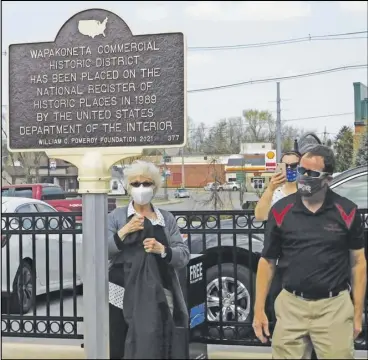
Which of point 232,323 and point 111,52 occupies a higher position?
point 111,52

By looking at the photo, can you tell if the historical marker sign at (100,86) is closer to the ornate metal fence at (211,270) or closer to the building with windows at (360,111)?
the ornate metal fence at (211,270)

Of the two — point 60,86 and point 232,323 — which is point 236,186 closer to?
point 232,323

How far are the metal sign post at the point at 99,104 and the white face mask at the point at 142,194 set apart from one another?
18 cm

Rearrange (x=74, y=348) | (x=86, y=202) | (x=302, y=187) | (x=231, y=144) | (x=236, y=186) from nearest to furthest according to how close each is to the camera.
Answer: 1. (x=302, y=187)
2. (x=86, y=202)
3. (x=74, y=348)
4. (x=236, y=186)
5. (x=231, y=144)

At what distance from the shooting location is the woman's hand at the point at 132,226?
14.1 ft

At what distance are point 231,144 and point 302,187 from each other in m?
22.8

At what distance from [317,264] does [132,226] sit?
1.23 m

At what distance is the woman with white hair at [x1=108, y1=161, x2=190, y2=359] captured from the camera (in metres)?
4.32

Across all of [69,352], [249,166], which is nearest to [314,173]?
[69,352]

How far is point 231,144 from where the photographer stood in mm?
26578

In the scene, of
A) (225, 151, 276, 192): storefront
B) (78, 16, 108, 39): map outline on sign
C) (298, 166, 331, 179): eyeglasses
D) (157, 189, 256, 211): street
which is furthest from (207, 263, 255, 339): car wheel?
(225, 151, 276, 192): storefront

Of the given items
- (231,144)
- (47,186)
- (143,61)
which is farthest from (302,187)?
(231,144)

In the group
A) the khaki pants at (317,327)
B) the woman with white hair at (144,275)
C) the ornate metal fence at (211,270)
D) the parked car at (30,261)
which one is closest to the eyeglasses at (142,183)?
the woman with white hair at (144,275)

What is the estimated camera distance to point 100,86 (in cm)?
445
